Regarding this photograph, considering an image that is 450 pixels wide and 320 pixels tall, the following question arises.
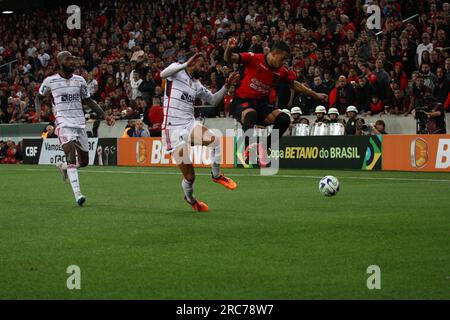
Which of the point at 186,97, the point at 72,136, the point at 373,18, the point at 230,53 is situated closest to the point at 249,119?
the point at 230,53

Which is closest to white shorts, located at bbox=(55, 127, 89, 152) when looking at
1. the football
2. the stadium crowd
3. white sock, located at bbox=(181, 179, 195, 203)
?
white sock, located at bbox=(181, 179, 195, 203)

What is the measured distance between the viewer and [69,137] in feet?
46.0

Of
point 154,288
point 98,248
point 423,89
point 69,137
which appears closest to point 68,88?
point 69,137

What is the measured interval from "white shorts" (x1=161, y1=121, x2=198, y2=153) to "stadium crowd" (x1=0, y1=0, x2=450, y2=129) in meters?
7.96

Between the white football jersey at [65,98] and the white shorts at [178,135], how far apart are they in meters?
2.13

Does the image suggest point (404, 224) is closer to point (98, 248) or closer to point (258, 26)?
point (98, 248)

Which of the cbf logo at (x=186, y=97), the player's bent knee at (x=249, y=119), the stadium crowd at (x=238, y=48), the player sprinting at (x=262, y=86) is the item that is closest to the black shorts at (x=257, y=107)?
the player sprinting at (x=262, y=86)

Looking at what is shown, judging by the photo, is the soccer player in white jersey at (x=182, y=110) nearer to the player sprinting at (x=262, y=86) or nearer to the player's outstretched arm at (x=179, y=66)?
the player's outstretched arm at (x=179, y=66)

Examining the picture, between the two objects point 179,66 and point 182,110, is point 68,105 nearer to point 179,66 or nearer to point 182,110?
point 182,110

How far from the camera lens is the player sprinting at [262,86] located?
45.1ft

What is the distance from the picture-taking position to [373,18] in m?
27.1

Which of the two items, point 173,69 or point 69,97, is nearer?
point 173,69

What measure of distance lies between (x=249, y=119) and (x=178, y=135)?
1.56 m
